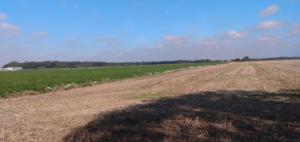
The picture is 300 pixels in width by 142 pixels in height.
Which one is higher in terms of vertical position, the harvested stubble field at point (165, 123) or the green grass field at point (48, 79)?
the harvested stubble field at point (165, 123)

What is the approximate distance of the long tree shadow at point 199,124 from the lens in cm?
1001

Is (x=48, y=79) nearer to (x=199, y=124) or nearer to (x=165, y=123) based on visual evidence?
(x=165, y=123)

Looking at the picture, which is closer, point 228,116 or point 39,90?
point 228,116

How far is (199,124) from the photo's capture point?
11.5 meters

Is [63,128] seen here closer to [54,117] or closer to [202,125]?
[54,117]

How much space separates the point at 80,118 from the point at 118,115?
4.32 feet

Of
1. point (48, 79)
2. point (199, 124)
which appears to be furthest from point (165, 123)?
point (48, 79)

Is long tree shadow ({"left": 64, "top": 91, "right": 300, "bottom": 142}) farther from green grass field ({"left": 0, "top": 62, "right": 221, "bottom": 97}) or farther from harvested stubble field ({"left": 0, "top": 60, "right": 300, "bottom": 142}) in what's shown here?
green grass field ({"left": 0, "top": 62, "right": 221, "bottom": 97})

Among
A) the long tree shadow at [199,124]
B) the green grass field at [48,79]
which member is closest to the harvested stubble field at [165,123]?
the long tree shadow at [199,124]

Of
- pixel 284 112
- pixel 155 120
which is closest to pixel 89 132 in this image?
pixel 155 120

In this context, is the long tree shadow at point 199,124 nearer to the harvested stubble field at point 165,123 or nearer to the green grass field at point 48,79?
the harvested stubble field at point 165,123

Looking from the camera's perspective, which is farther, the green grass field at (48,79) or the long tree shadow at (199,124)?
the green grass field at (48,79)

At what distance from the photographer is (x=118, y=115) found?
46.9 feet

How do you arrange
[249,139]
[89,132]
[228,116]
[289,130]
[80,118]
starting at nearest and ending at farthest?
1. [249,139]
2. [289,130]
3. [89,132]
4. [228,116]
5. [80,118]
